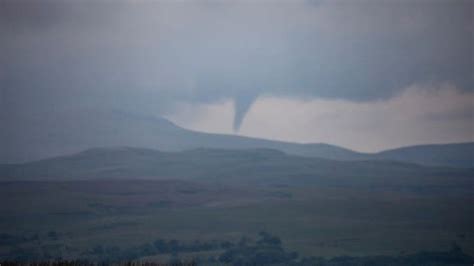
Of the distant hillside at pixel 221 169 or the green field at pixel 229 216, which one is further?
the distant hillside at pixel 221 169

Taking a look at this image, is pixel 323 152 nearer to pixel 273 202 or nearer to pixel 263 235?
pixel 273 202

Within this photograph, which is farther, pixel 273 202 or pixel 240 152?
pixel 240 152

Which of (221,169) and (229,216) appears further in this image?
(221,169)

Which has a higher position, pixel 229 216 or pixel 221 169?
pixel 221 169

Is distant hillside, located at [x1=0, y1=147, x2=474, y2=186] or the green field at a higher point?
distant hillside, located at [x1=0, y1=147, x2=474, y2=186]

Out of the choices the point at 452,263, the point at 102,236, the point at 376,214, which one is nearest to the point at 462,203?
the point at 376,214

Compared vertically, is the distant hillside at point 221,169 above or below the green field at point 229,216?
above

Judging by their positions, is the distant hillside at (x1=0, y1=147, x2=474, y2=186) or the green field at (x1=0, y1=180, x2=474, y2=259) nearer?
Answer: the green field at (x1=0, y1=180, x2=474, y2=259)

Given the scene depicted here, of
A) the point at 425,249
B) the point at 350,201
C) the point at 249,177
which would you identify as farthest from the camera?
the point at 249,177
